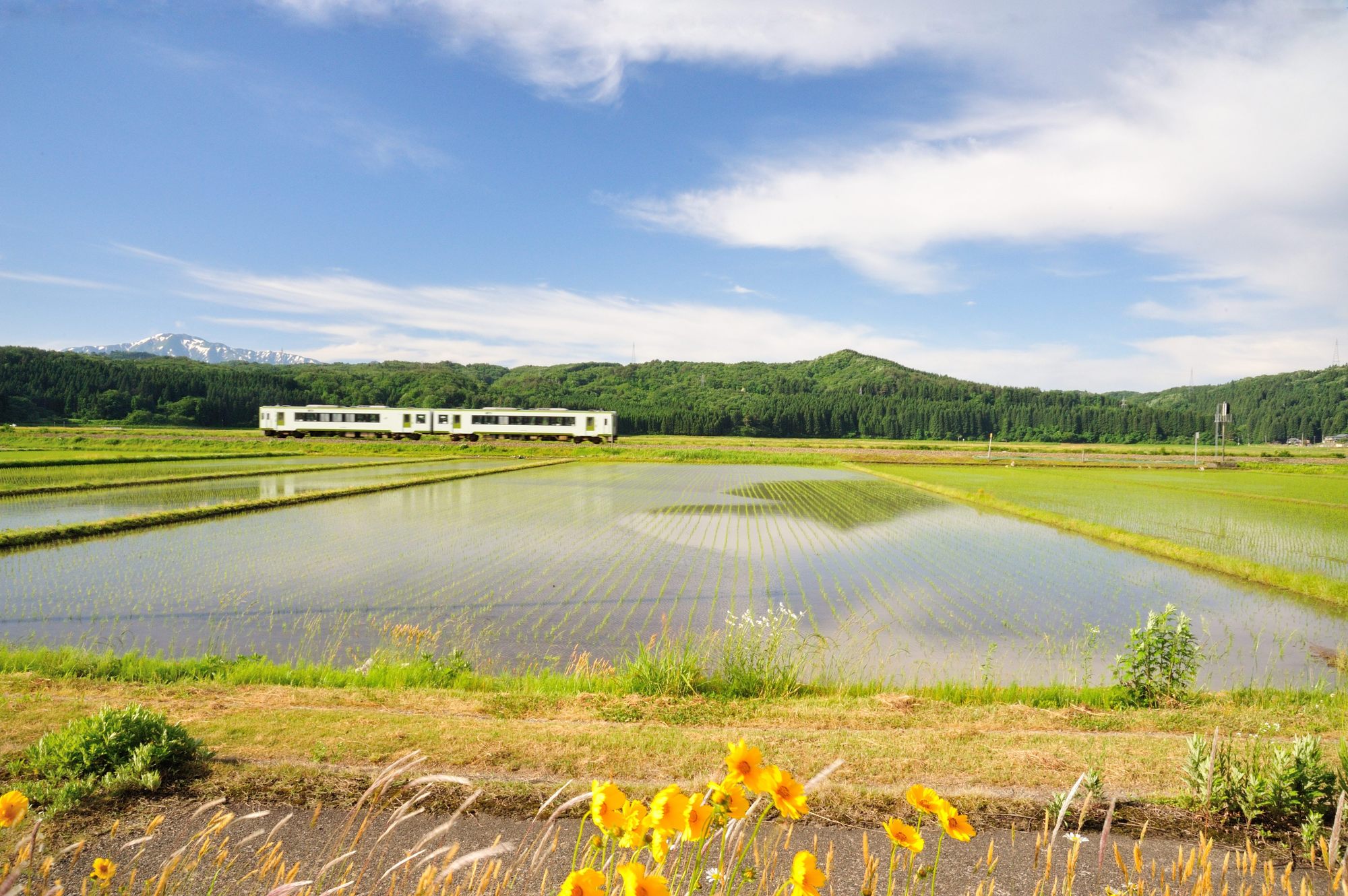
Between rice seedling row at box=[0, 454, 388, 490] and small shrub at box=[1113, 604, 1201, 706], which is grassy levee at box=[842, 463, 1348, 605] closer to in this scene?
small shrub at box=[1113, 604, 1201, 706]

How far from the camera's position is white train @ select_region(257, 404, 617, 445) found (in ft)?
187

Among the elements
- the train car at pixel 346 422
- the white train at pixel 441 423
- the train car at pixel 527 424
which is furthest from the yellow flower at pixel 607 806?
the train car at pixel 346 422

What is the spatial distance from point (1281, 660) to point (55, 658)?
47.6 ft

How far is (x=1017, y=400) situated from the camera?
149500mm

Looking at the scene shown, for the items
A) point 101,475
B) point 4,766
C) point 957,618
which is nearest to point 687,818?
point 4,766

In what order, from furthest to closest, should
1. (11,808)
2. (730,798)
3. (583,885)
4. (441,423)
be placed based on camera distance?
(441,423) → (11,808) → (730,798) → (583,885)

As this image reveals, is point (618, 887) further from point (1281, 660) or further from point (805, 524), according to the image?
point (805, 524)

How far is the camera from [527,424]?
58062mm

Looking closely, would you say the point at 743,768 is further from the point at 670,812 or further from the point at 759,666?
the point at 759,666

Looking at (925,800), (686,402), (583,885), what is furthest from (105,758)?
(686,402)

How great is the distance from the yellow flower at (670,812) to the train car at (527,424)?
187ft

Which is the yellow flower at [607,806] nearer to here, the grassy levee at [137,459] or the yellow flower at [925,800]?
the yellow flower at [925,800]

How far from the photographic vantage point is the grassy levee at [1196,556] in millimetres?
13422

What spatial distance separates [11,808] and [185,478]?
1201 inches
